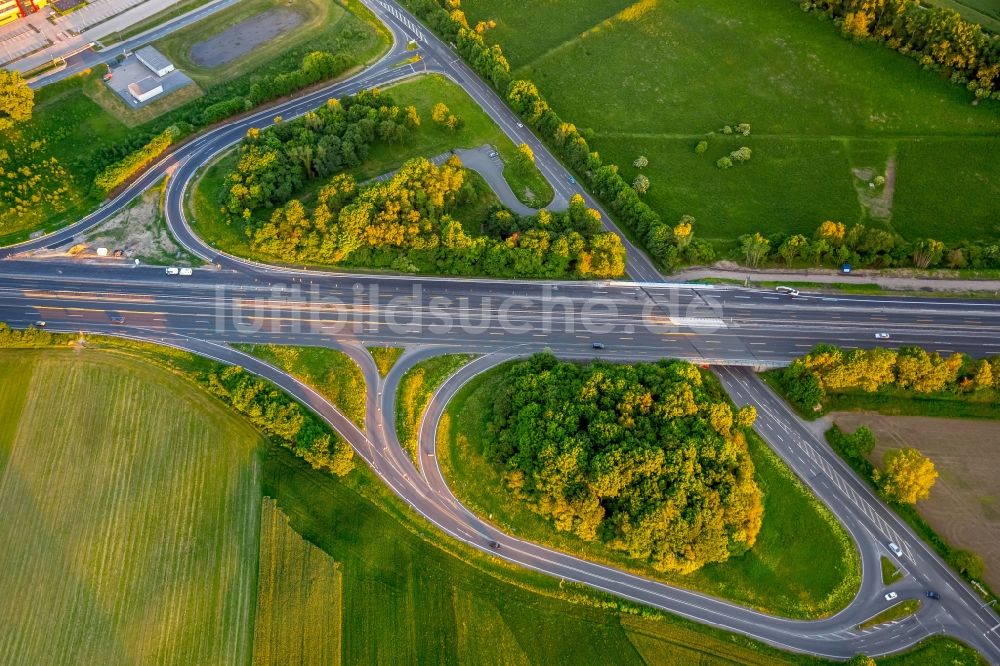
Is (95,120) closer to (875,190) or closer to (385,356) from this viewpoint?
(385,356)

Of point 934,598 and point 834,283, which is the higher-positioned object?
point 834,283

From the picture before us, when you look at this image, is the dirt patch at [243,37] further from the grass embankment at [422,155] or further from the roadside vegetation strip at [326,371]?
the roadside vegetation strip at [326,371]

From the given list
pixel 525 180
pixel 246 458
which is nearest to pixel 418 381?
pixel 246 458

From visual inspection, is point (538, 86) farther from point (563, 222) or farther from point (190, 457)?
point (190, 457)

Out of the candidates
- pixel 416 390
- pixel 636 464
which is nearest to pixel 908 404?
pixel 636 464

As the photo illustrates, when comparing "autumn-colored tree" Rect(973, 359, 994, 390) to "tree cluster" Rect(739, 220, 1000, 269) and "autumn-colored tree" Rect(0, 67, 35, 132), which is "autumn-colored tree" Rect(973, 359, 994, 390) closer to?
"tree cluster" Rect(739, 220, 1000, 269)

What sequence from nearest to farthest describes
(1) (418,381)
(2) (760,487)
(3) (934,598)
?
1. (3) (934,598)
2. (2) (760,487)
3. (1) (418,381)
